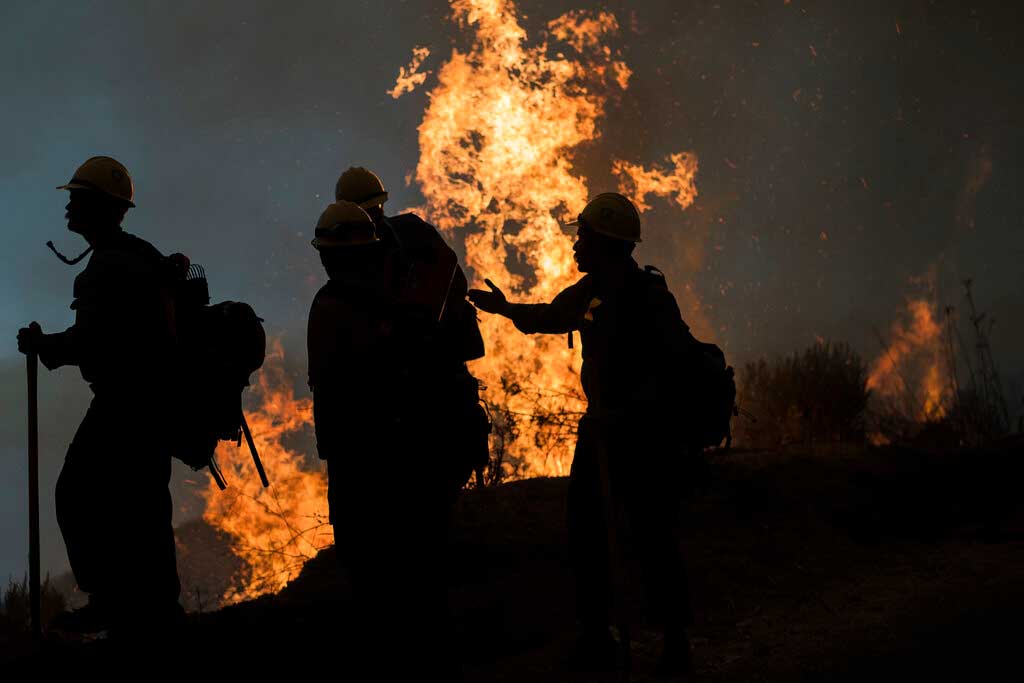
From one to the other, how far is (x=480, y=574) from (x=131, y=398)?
3.82 metres

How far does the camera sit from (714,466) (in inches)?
353

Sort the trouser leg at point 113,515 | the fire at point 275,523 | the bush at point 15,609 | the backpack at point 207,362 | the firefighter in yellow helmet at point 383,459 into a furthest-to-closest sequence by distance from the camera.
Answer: the bush at point 15,609
the fire at point 275,523
the backpack at point 207,362
the trouser leg at point 113,515
the firefighter in yellow helmet at point 383,459

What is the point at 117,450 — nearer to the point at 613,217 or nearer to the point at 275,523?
the point at 613,217

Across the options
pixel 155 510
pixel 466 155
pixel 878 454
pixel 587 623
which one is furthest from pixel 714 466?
pixel 466 155

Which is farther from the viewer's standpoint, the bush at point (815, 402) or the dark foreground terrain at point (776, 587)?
the bush at point (815, 402)

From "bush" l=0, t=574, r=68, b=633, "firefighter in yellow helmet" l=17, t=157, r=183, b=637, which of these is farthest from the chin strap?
"bush" l=0, t=574, r=68, b=633

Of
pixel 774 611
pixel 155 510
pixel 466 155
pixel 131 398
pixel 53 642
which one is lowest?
pixel 774 611

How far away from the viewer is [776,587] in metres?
6.52

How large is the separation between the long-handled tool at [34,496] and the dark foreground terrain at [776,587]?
0.94 ft

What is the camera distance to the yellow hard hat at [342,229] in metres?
3.31

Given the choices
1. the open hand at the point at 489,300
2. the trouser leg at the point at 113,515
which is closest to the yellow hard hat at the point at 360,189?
the open hand at the point at 489,300

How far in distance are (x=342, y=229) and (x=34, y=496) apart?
266 cm

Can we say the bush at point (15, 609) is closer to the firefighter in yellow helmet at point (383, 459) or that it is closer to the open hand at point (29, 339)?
the open hand at point (29, 339)

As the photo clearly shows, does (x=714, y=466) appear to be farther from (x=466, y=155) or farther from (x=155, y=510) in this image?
(x=466, y=155)
